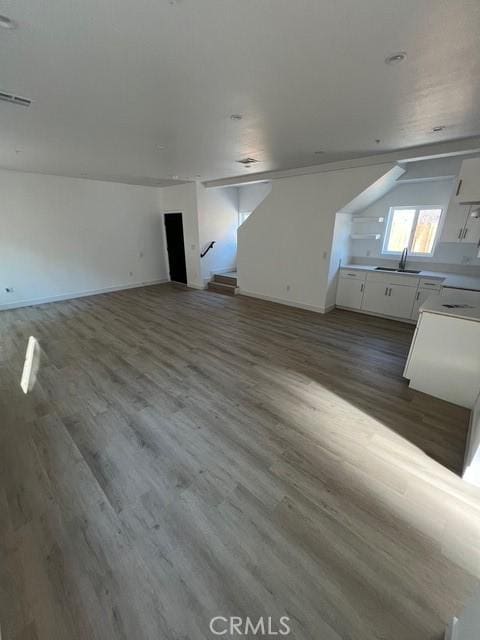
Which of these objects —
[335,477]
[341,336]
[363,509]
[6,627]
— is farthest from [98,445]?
[341,336]

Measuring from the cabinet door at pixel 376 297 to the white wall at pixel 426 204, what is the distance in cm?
73

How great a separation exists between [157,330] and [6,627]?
3486 mm

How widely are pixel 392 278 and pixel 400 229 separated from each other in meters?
1.08

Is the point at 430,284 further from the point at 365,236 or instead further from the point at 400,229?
the point at 365,236

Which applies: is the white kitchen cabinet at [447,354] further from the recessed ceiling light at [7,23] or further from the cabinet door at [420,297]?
the recessed ceiling light at [7,23]

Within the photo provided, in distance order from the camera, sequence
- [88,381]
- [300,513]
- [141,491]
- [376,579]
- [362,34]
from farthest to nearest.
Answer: [88,381] < [141,491] < [300,513] < [362,34] < [376,579]

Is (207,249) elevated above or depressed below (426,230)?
below

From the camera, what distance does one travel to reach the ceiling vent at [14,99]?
2.07 metres

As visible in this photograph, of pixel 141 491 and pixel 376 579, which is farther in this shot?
pixel 141 491

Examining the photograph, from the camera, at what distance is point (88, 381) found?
9.66 ft

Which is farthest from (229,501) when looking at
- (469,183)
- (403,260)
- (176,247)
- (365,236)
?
(176,247)

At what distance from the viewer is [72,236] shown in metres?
6.02

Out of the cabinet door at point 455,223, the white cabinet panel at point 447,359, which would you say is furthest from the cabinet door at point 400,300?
the white cabinet panel at point 447,359

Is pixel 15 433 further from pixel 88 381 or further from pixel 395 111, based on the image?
pixel 395 111
